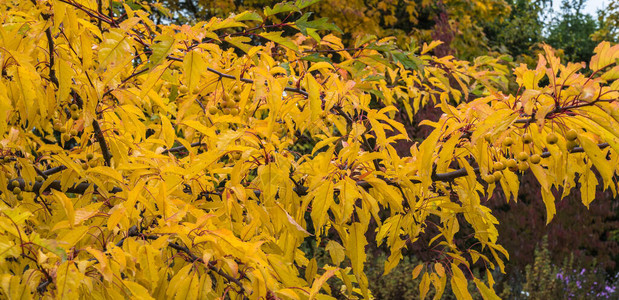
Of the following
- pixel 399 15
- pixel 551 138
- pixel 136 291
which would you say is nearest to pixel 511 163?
pixel 551 138

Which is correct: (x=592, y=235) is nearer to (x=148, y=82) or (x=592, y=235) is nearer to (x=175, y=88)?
(x=175, y=88)

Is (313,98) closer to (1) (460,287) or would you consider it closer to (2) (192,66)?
(2) (192,66)

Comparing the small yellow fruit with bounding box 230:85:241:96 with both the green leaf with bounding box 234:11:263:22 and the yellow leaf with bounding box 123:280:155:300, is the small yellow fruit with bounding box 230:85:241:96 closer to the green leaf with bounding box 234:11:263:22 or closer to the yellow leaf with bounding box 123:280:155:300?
the green leaf with bounding box 234:11:263:22

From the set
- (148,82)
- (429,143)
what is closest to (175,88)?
(148,82)

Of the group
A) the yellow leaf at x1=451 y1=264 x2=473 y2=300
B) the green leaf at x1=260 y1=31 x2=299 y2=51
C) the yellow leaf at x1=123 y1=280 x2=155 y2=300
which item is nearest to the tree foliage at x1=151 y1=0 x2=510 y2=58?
the yellow leaf at x1=451 y1=264 x2=473 y2=300

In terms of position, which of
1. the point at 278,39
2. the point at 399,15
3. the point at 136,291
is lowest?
the point at 136,291

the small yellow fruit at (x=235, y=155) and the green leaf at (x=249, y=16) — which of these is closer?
the green leaf at (x=249, y=16)

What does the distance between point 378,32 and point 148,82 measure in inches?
286

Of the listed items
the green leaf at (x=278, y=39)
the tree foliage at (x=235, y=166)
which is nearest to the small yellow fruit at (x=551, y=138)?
the tree foliage at (x=235, y=166)

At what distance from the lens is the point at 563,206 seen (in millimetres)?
6320

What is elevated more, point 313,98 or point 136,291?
point 313,98

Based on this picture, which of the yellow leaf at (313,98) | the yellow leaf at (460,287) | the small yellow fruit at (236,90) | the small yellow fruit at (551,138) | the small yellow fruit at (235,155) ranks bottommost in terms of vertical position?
the yellow leaf at (460,287)

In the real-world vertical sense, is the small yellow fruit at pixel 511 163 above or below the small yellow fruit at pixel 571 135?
below

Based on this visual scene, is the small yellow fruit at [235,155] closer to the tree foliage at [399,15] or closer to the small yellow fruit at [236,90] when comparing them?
the small yellow fruit at [236,90]
